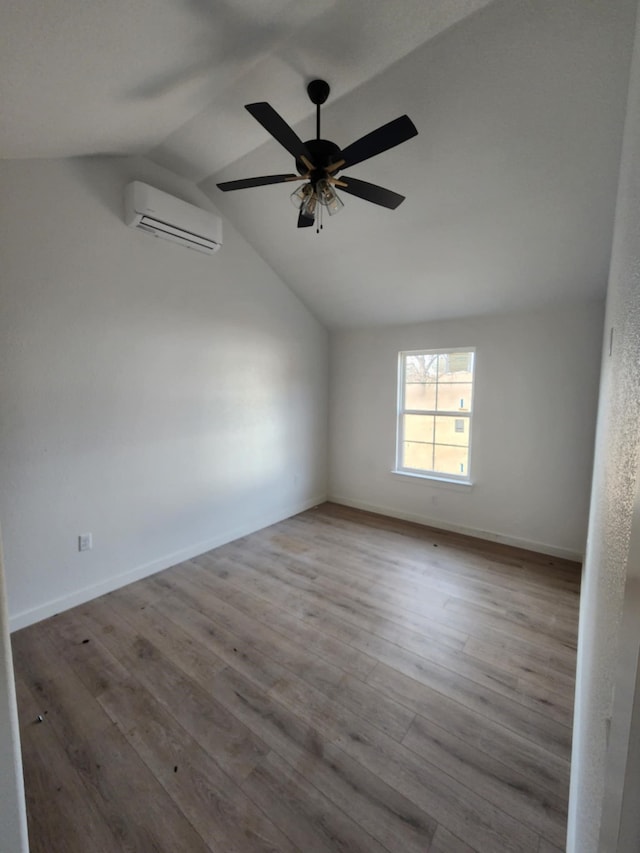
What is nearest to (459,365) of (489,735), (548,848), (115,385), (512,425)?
(512,425)

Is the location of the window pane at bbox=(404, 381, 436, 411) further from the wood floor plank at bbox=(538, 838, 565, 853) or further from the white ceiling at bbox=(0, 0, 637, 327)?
the wood floor plank at bbox=(538, 838, 565, 853)

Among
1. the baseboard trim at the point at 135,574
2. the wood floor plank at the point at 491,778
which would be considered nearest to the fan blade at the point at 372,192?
the wood floor plank at the point at 491,778

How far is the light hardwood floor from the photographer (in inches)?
51.2

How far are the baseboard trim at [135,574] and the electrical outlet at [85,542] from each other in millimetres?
286

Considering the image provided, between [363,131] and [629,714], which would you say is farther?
[363,131]

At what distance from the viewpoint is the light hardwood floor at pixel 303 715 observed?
4.26 ft

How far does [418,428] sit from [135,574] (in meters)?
3.13

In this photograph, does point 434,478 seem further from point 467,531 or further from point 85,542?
point 85,542

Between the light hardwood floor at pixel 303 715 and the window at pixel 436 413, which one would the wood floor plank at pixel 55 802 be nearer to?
the light hardwood floor at pixel 303 715

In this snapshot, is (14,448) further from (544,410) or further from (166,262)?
(544,410)

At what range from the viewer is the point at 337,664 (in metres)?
2.03

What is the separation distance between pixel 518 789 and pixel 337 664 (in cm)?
91

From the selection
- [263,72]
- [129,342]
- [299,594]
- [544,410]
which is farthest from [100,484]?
[544,410]

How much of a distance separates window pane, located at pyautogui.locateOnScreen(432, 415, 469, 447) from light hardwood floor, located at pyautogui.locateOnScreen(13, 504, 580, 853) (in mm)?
1438
